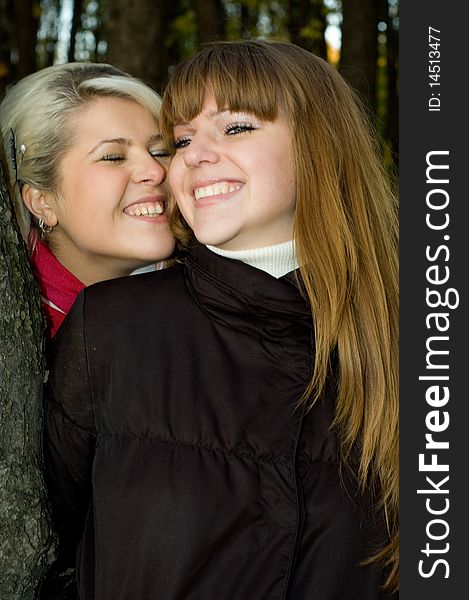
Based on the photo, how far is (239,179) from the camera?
273cm

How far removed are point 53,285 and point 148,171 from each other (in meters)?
0.51

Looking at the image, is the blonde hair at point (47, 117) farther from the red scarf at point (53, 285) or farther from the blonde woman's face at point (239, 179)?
the blonde woman's face at point (239, 179)

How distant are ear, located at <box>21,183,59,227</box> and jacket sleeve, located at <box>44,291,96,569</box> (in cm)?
74

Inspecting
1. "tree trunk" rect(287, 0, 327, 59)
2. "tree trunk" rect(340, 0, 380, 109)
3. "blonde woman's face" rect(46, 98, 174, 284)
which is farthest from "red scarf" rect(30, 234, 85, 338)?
"tree trunk" rect(287, 0, 327, 59)

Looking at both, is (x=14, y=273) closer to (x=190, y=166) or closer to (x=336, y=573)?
(x=190, y=166)

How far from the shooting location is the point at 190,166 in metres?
2.82

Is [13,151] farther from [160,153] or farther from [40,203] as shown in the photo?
[160,153]

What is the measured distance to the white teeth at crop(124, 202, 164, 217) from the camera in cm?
333

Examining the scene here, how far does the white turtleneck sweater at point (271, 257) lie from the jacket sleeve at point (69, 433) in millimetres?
459

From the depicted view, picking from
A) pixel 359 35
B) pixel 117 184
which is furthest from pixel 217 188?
pixel 359 35

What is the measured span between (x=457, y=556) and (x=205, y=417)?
30.8 inches

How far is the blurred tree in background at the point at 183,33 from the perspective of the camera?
679 cm

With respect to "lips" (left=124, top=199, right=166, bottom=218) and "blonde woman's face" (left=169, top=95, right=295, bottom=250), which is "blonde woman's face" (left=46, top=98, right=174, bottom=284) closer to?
"lips" (left=124, top=199, right=166, bottom=218)

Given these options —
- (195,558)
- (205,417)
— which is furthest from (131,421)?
(195,558)
